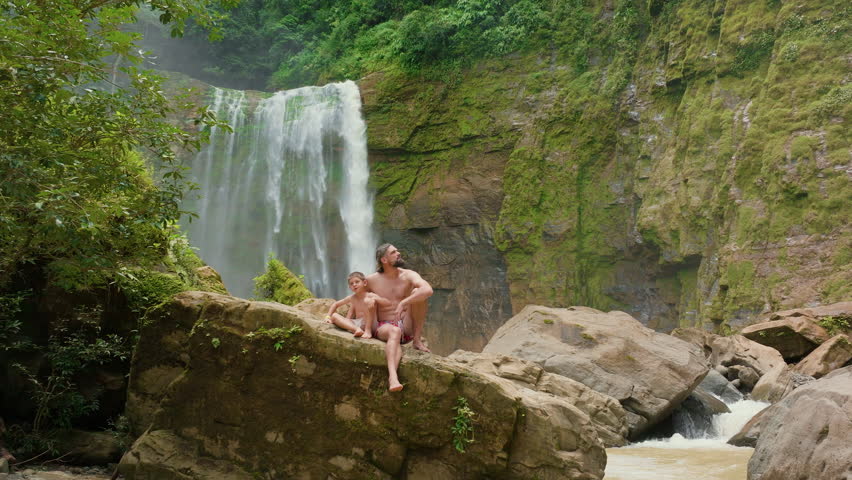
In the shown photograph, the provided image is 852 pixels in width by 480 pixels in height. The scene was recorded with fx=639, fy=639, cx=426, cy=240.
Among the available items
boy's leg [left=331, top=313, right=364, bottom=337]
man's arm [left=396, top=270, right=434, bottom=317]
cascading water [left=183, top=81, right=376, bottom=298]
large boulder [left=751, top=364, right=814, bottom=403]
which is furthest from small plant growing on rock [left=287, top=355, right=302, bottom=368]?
cascading water [left=183, top=81, right=376, bottom=298]

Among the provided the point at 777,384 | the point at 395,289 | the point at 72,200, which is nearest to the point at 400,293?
the point at 395,289

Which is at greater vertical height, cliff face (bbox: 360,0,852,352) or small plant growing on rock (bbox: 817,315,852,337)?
cliff face (bbox: 360,0,852,352)

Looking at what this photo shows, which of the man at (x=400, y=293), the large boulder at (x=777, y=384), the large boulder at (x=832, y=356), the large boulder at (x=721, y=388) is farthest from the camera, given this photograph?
the large boulder at (x=721, y=388)

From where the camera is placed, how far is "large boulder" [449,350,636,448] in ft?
30.9

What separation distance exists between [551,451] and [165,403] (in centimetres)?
343

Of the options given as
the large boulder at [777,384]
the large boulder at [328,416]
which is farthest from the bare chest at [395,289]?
the large boulder at [777,384]

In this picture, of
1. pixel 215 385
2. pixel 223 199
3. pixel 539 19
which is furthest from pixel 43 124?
pixel 539 19

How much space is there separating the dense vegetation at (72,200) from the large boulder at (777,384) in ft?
32.1

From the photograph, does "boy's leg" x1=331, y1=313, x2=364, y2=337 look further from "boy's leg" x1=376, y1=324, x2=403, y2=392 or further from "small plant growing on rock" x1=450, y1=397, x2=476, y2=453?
"small plant growing on rock" x1=450, y1=397, x2=476, y2=453

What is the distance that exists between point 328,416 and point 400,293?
1271 millimetres

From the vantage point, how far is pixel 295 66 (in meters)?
28.9

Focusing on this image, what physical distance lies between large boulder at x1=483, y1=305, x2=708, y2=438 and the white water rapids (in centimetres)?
67

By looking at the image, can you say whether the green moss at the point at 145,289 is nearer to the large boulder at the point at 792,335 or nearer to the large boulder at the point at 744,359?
the large boulder at the point at 744,359

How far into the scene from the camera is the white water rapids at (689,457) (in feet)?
24.6
